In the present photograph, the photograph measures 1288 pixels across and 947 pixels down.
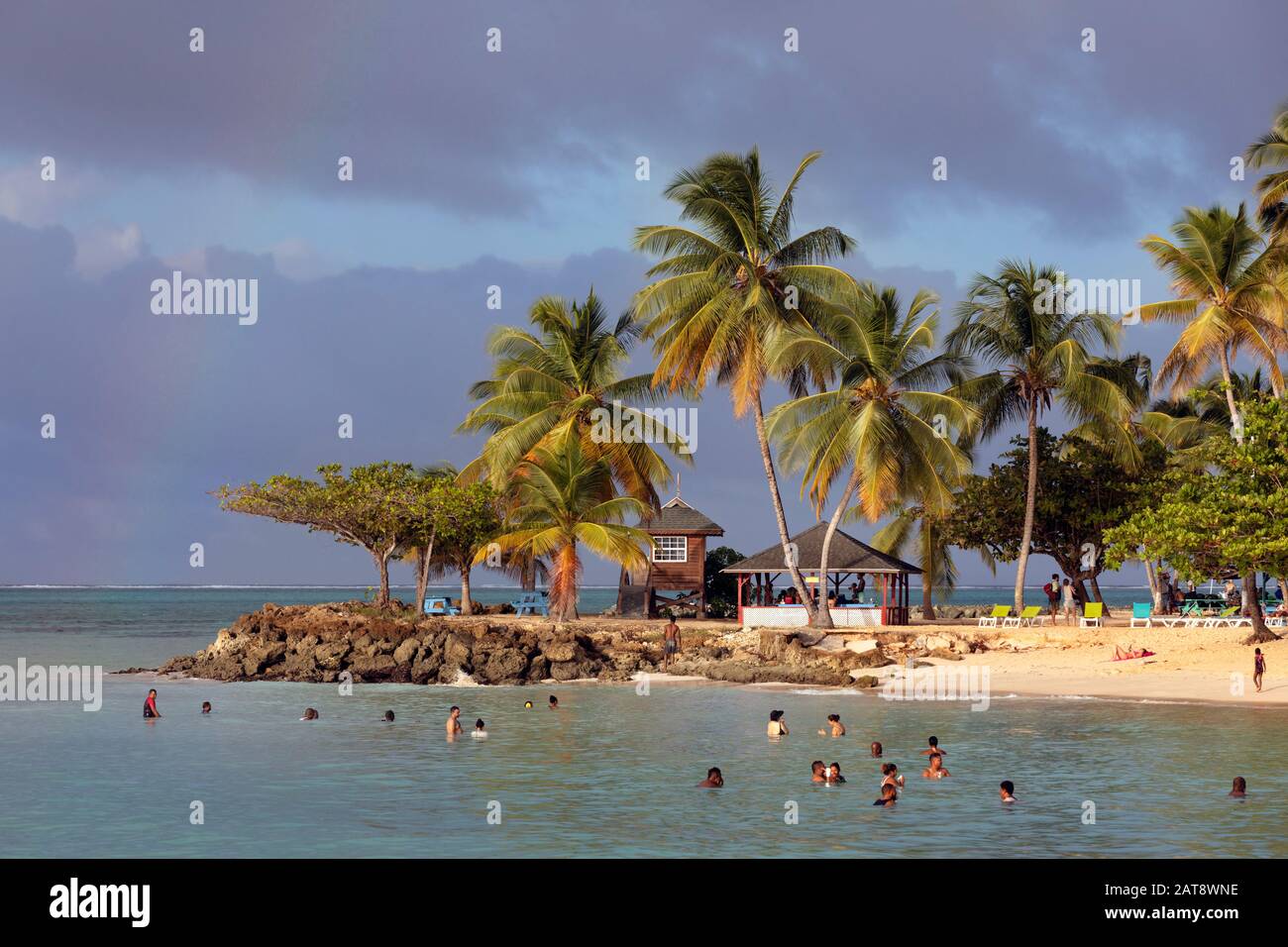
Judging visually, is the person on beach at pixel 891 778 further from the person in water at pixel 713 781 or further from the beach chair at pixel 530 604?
the beach chair at pixel 530 604

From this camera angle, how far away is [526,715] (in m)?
31.6

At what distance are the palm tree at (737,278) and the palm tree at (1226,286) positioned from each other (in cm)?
1041

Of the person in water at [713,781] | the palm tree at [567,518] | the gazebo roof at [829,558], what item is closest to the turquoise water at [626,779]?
the person in water at [713,781]

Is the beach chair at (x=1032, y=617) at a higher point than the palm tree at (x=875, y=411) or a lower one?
lower

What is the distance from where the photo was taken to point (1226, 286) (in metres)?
39.8

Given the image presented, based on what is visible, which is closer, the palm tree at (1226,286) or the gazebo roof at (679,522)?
the palm tree at (1226,286)

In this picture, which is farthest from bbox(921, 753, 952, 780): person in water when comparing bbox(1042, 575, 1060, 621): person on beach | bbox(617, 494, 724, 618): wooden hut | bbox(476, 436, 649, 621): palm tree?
bbox(617, 494, 724, 618): wooden hut

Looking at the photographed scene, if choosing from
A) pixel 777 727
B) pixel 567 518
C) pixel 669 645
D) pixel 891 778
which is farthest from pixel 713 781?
pixel 567 518

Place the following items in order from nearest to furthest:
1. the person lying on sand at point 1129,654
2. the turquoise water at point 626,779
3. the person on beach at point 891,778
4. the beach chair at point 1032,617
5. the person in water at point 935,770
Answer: the turquoise water at point 626,779
the person on beach at point 891,778
the person in water at point 935,770
the person lying on sand at point 1129,654
the beach chair at point 1032,617

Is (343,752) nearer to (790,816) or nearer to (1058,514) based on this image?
(790,816)

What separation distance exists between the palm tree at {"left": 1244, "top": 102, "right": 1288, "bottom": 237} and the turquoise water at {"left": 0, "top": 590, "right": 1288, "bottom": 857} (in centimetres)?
1966

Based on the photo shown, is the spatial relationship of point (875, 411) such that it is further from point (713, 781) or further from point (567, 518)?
point (713, 781)

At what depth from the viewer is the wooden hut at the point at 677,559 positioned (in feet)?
168

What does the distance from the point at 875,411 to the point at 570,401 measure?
43.7 feet
